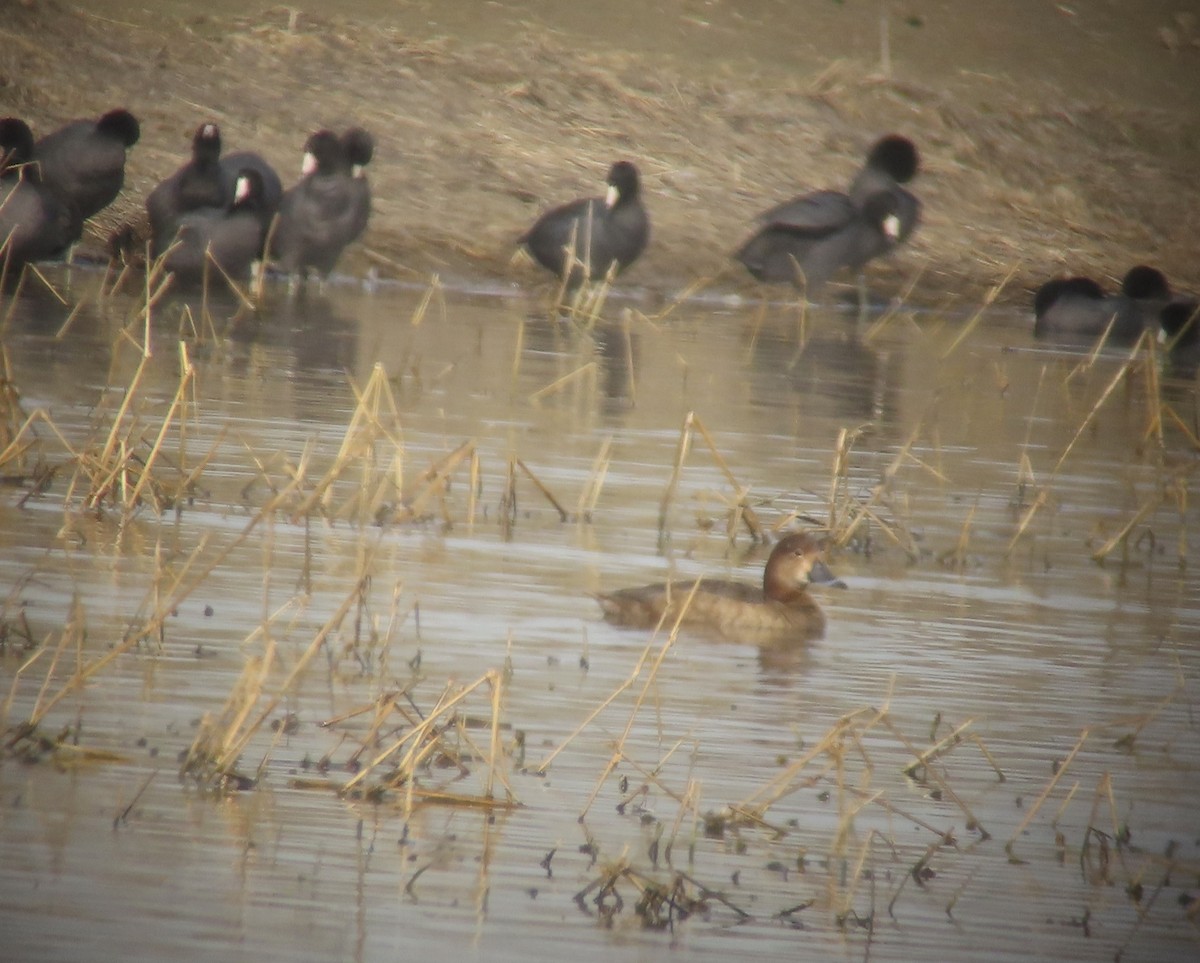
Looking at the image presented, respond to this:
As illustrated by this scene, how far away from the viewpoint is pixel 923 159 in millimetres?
24859

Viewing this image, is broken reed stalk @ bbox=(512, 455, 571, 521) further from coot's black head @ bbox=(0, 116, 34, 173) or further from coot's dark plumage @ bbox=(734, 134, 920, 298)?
coot's dark plumage @ bbox=(734, 134, 920, 298)

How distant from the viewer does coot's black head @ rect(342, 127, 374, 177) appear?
1872 cm

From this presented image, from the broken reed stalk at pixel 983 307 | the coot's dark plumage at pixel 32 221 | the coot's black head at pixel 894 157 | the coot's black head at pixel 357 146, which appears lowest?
the broken reed stalk at pixel 983 307

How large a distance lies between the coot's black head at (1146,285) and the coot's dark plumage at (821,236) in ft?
6.89

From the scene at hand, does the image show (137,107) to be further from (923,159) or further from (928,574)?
(928,574)

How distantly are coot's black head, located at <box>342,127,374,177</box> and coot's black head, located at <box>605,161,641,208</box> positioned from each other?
6.70 feet

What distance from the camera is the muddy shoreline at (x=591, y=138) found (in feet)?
69.1

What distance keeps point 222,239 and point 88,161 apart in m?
1.74

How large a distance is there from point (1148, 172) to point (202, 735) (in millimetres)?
23000

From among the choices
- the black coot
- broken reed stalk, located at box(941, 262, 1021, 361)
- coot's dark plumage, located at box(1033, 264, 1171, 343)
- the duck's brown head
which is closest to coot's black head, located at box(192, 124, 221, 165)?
the black coot

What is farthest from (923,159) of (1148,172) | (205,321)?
(205,321)

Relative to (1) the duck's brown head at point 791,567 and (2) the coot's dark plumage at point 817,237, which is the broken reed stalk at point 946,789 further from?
(2) the coot's dark plumage at point 817,237

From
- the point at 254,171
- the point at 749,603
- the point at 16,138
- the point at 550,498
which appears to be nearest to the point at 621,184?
the point at 254,171

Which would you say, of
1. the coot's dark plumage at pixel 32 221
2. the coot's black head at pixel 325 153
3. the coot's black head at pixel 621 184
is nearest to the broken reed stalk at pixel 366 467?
the coot's dark plumage at pixel 32 221
